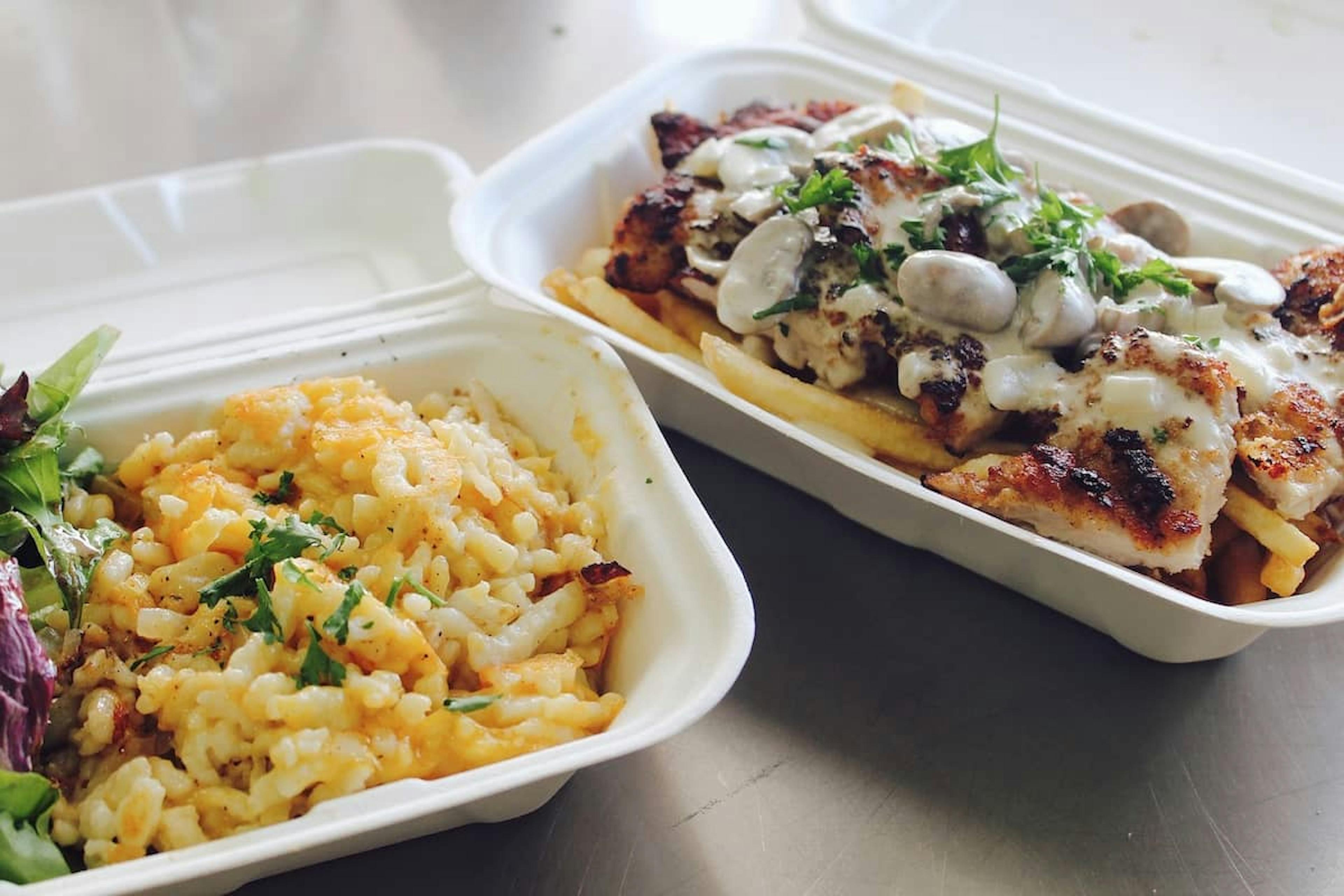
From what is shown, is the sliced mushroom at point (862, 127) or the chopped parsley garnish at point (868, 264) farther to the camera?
the sliced mushroom at point (862, 127)

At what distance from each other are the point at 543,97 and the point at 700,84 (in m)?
1.16

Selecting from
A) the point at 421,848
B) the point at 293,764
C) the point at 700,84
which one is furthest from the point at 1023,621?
the point at 700,84

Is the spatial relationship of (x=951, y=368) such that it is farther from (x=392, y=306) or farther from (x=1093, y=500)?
(x=392, y=306)

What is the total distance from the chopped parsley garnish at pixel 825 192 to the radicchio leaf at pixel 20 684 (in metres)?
1.57

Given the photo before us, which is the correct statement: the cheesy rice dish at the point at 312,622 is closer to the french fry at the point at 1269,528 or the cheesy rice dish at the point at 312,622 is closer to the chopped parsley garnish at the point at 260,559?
the chopped parsley garnish at the point at 260,559

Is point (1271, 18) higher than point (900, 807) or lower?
higher

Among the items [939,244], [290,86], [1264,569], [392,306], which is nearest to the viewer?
[1264,569]

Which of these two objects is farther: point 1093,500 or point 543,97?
point 543,97

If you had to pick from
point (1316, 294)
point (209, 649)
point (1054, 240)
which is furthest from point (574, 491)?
point (1316, 294)

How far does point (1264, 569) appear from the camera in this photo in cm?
195

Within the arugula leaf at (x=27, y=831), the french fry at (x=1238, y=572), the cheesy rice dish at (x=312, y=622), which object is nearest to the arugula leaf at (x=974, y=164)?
the french fry at (x=1238, y=572)

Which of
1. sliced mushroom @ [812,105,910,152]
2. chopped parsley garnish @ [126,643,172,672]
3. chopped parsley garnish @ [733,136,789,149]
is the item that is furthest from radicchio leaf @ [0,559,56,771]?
sliced mushroom @ [812,105,910,152]

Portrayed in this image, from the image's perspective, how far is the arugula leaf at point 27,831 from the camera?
1.43 m

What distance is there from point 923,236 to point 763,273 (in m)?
0.32
